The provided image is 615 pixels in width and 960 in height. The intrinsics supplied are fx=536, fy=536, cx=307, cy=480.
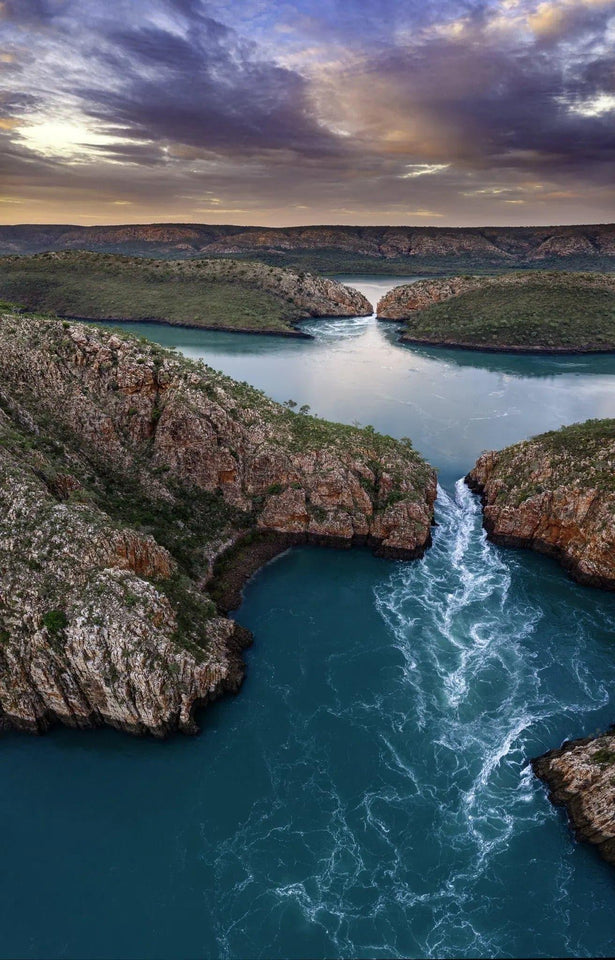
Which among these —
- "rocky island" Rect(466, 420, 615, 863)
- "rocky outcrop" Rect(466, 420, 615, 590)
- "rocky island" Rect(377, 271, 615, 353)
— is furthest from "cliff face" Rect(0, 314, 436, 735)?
"rocky island" Rect(377, 271, 615, 353)

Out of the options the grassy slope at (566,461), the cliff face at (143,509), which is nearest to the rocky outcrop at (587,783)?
the cliff face at (143,509)

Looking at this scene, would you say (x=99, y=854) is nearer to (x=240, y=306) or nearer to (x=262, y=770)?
(x=262, y=770)

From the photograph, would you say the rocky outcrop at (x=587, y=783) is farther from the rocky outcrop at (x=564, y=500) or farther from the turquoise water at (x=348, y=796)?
the rocky outcrop at (x=564, y=500)

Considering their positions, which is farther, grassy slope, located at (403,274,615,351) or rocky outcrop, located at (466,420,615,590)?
grassy slope, located at (403,274,615,351)

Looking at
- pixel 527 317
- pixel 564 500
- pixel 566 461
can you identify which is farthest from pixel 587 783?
pixel 527 317

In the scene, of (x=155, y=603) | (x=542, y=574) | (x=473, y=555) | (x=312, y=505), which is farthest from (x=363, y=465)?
(x=155, y=603)

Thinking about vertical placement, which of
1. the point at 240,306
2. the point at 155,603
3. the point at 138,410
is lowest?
the point at 155,603

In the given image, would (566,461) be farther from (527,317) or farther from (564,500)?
(527,317)

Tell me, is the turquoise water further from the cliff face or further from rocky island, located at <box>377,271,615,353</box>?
rocky island, located at <box>377,271,615,353</box>
